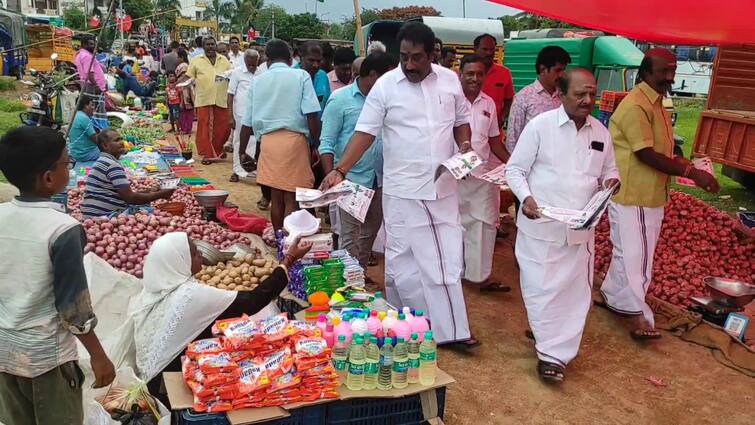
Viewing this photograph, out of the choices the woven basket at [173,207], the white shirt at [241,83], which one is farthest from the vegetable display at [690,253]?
the white shirt at [241,83]

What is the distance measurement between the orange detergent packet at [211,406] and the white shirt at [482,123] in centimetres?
310

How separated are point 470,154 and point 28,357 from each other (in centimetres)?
271

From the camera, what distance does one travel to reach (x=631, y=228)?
4.58 metres

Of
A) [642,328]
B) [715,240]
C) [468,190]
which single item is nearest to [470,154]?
[468,190]

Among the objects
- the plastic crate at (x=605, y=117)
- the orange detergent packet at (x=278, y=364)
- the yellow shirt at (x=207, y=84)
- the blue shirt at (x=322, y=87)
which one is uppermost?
the blue shirt at (x=322, y=87)

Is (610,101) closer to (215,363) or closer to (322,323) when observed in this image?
(322,323)

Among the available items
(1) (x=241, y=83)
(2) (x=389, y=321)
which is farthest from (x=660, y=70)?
(1) (x=241, y=83)

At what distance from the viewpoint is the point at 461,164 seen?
3914mm

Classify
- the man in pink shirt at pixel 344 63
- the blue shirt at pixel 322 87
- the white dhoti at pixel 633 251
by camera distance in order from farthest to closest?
the blue shirt at pixel 322 87 < the man in pink shirt at pixel 344 63 < the white dhoti at pixel 633 251

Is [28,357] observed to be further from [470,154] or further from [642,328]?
[642,328]

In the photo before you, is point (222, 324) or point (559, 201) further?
point (559, 201)

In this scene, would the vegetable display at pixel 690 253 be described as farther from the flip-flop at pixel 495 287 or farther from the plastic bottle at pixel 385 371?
the plastic bottle at pixel 385 371

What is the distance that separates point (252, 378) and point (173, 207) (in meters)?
3.74

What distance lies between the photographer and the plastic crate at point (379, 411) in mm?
2936
